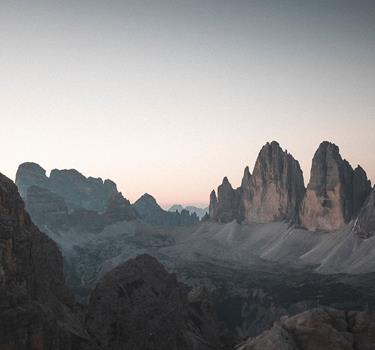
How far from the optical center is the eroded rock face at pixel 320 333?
100 ft

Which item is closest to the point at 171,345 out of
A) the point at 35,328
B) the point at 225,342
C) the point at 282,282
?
the point at 225,342

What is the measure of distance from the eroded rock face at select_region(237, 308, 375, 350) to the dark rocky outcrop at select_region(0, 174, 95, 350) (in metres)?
19.5

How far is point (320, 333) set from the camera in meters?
31.0

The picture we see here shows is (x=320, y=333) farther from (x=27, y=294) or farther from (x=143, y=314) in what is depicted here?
(x=143, y=314)

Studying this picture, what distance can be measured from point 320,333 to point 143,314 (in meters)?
36.2

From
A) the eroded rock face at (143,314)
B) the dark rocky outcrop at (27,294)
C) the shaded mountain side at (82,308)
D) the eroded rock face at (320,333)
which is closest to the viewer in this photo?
the eroded rock face at (320,333)

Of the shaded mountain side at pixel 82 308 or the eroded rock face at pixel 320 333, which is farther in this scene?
the shaded mountain side at pixel 82 308

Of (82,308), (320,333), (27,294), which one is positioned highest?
(27,294)

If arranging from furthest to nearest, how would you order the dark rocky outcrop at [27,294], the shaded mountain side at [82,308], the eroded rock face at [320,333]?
the shaded mountain side at [82,308] → the dark rocky outcrop at [27,294] → the eroded rock face at [320,333]

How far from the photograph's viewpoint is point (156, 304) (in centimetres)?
6731

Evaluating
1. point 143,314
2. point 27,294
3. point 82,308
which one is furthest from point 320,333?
point 82,308

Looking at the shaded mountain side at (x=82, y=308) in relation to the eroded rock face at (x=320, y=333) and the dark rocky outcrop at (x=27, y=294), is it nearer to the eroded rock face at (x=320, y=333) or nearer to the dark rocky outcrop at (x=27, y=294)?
the dark rocky outcrop at (x=27, y=294)

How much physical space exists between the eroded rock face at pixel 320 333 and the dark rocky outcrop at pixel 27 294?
19.5m

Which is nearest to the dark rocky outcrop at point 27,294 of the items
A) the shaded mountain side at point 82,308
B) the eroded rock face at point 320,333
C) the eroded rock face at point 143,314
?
the shaded mountain side at point 82,308
